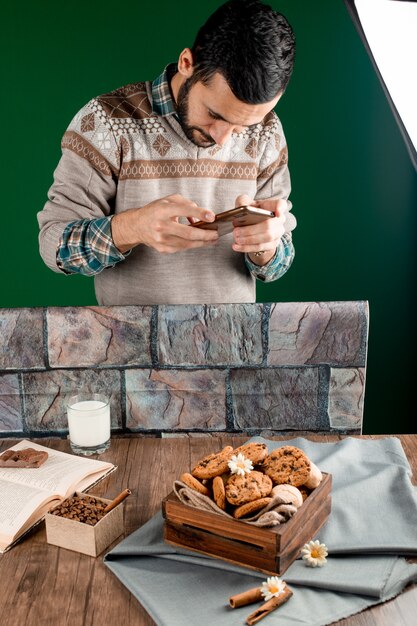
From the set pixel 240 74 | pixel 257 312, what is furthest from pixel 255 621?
pixel 240 74

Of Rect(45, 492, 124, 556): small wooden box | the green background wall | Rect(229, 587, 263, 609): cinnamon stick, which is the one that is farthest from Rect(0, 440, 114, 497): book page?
the green background wall

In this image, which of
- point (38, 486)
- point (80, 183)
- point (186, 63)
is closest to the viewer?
point (38, 486)

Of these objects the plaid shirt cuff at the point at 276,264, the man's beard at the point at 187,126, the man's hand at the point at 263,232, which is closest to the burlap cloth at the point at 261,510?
the man's hand at the point at 263,232

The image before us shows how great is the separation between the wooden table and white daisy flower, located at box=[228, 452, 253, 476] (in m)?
0.24

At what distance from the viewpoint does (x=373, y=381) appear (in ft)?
10.5

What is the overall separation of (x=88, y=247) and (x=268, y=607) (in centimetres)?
102

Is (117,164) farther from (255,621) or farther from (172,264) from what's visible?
(255,621)

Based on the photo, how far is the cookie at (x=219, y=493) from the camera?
4.10 feet

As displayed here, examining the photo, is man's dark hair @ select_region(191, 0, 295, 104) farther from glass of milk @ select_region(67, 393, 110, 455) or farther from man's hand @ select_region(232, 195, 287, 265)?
glass of milk @ select_region(67, 393, 110, 455)

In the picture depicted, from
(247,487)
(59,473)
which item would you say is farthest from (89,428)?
(247,487)

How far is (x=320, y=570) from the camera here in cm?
123

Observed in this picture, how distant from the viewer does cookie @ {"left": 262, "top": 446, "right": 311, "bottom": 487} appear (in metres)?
1.30

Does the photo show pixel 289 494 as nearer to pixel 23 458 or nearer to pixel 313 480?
pixel 313 480

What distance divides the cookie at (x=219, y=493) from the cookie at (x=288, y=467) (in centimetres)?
10
